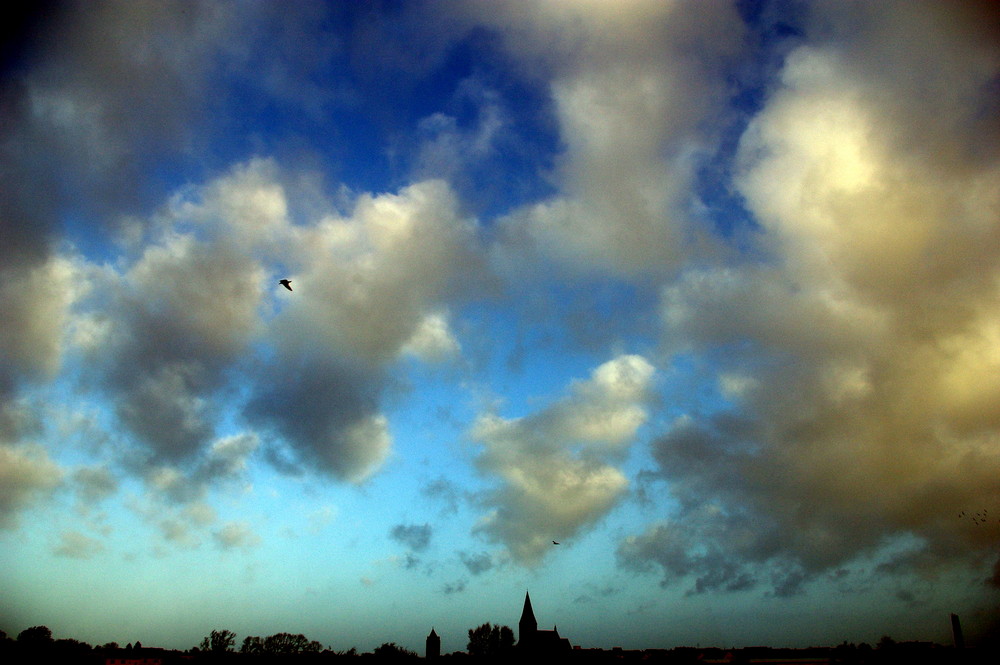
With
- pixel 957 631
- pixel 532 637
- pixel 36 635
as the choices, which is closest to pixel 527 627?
pixel 532 637

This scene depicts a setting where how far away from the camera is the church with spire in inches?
4985

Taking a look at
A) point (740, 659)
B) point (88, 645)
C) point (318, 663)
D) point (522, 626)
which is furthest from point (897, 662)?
point (88, 645)

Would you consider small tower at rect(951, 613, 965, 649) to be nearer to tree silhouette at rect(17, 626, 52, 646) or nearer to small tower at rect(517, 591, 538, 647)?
small tower at rect(517, 591, 538, 647)

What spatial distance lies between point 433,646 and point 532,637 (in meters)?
29.2

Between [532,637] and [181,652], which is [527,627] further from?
[181,652]

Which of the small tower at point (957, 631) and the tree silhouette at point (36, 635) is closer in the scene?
the small tower at point (957, 631)

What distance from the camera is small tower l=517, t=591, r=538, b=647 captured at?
128 meters

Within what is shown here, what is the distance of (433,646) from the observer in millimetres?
142500

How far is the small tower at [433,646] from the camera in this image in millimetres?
140850

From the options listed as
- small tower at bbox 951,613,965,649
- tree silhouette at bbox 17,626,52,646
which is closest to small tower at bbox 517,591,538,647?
small tower at bbox 951,613,965,649

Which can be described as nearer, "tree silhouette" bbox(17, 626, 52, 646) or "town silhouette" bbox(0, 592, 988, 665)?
"town silhouette" bbox(0, 592, 988, 665)

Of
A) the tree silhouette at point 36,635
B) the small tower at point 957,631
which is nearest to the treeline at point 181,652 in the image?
the tree silhouette at point 36,635

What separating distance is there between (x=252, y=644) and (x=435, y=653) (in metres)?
→ 72.7

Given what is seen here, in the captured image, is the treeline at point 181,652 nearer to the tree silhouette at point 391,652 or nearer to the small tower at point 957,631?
the tree silhouette at point 391,652
